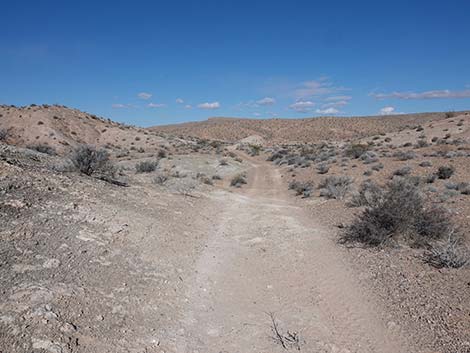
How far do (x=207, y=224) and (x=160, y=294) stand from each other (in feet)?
18.1

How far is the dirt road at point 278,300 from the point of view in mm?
4973

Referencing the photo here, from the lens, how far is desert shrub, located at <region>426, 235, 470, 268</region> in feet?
24.0

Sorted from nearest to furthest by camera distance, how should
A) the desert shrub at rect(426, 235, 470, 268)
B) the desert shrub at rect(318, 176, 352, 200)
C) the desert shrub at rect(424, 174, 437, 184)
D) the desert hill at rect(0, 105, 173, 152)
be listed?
1. the desert shrub at rect(426, 235, 470, 268)
2. the desert shrub at rect(318, 176, 352, 200)
3. the desert shrub at rect(424, 174, 437, 184)
4. the desert hill at rect(0, 105, 173, 152)

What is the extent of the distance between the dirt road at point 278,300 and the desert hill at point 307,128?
272ft

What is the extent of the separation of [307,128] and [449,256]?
98.4 meters

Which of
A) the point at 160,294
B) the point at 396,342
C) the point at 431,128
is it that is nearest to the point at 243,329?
the point at 160,294

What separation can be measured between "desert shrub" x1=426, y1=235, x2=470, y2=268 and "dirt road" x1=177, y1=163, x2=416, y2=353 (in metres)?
1.92

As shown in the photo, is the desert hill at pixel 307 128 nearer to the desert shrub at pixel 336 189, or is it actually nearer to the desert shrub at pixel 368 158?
the desert shrub at pixel 368 158

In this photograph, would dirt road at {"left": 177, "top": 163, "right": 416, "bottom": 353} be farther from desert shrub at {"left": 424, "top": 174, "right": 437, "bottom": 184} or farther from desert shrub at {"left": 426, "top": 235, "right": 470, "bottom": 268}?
desert shrub at {"left": 424, "top": 174, "right": 437, "bottom": 184}

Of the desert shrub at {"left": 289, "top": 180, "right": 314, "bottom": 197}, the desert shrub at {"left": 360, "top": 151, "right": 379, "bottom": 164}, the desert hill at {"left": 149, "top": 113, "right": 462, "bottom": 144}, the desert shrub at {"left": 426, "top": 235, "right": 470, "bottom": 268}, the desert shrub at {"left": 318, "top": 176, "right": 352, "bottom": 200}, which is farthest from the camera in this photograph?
the desert hill at {"left": 149, "top": 113, "right": 462, "bottom": 144}

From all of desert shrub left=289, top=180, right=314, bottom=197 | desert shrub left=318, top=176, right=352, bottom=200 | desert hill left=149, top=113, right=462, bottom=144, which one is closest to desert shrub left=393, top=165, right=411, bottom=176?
desert shrub left=318, top=176, right=352, bottom=200

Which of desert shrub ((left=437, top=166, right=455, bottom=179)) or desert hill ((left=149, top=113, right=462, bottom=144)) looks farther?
desert hill ((left=149, top=113, right=462, bottom=144))

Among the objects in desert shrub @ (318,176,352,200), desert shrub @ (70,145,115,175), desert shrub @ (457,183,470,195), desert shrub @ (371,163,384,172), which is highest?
desert shrub @ (70,145,115,175)

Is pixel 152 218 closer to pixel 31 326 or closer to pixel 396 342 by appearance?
pixel 31 326
